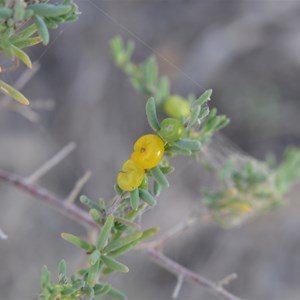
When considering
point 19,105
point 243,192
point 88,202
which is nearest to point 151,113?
point 88,202

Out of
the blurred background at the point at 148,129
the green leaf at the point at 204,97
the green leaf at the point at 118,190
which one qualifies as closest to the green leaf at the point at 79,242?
the green leaf at the point at 118,190

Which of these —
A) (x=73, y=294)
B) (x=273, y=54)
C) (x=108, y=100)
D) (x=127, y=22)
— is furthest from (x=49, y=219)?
(x=73, y=294)

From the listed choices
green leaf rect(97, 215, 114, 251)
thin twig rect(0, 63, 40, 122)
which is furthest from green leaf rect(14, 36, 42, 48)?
thin twig rect(0, 63, 40, 122)

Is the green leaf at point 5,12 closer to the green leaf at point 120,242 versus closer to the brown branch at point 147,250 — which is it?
the green leaf at point 120,242

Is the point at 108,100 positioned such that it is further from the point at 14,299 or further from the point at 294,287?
the point at 294,287

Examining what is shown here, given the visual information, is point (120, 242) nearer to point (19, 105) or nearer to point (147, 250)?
point (147, 250)

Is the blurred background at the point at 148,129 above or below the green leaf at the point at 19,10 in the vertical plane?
above
